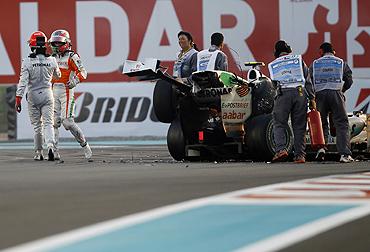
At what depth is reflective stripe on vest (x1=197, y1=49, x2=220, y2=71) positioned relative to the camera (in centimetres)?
1347

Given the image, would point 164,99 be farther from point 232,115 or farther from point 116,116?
point 116,116

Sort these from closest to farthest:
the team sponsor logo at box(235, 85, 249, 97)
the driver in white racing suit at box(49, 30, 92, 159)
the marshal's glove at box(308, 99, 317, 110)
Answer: the marshal's glove at box(308, 99, 317, 110), the team sponsor logo at box(235, 85, 249, 97), the driver in white racing suit at box(49, 30, 92, 159)

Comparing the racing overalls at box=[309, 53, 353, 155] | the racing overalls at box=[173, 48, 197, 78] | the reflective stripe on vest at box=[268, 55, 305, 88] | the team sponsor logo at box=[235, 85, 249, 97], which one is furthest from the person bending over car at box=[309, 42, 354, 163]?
the racing overalls at box=[173, 48, 197, 78]

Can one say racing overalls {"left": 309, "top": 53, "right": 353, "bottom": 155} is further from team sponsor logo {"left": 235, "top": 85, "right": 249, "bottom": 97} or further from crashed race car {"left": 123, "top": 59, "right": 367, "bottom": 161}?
team sponsor logo {"left": 235, "top": 85, "right": 249, "bottom": 97}

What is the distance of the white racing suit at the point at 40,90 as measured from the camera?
1467 cm

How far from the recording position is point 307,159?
14.0 metres

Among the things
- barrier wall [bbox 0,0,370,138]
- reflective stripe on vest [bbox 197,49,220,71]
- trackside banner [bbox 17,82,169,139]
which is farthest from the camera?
barrier wall [bbox 0,0,370,138]

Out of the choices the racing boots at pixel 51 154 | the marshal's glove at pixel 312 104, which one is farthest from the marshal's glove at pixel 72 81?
the marshal's glove at pixel 312 104

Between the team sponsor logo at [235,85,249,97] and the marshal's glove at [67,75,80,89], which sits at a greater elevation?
the marshal's glove at [67,75,80,89]

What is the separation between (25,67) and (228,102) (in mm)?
3512

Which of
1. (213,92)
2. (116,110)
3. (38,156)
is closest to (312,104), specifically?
(213,92)

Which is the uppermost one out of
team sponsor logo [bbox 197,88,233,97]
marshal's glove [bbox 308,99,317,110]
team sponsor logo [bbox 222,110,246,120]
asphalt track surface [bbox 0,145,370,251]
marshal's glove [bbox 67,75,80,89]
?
marshal's glove [bbox 67,75,80,89]

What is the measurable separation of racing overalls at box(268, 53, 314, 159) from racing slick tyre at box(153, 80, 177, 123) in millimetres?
1465

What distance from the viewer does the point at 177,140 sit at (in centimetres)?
1371
